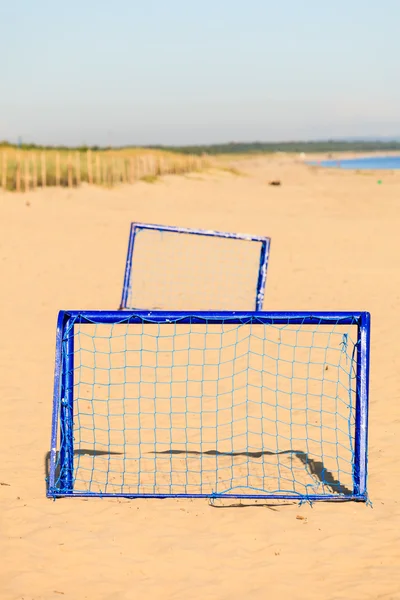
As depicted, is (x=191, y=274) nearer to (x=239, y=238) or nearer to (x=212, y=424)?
(x=239, y=238)

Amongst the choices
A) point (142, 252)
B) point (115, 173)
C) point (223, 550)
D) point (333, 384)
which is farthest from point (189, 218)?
point (223, 550)

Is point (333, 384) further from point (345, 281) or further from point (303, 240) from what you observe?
point (303, 240)

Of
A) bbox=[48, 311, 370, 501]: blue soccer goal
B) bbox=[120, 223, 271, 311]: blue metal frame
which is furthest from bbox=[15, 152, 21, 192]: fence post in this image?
bbox=[48, 311, 370, 501]: blue soccer goal

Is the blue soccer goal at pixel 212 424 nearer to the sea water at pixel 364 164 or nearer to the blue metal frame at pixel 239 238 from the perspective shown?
the blue metal frame at pixel 239 238

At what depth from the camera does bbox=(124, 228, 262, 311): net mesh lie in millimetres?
14734

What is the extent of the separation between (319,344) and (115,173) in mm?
32729

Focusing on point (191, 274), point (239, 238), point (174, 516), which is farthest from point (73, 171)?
point (174, 516)

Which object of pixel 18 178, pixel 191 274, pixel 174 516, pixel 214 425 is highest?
pixel 18 178

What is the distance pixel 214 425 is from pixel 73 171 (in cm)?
3366

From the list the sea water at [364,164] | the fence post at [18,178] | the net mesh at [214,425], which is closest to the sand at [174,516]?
the net mesh at [214,425]

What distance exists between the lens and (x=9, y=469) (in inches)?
276

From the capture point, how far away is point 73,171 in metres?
40.7

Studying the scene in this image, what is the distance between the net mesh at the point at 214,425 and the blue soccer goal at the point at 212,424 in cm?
2

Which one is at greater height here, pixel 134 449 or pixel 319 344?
pixel 319 344
